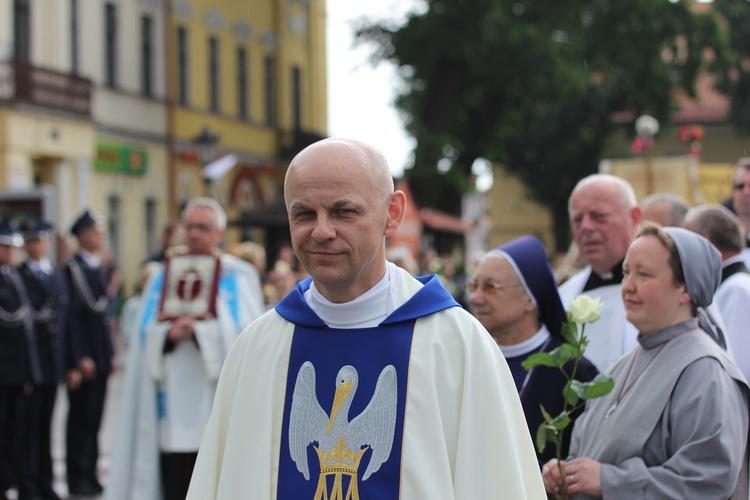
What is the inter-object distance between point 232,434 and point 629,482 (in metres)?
1.47

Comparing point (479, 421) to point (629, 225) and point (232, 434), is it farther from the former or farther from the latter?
point (629, 225)

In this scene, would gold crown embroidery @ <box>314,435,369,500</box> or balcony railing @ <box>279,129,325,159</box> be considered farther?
balcony railing @ <box>279,129,325,159</box>

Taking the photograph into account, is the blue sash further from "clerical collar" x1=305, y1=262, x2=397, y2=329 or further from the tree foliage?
the tree foliage

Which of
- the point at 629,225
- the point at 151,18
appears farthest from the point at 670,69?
the point at 629,225

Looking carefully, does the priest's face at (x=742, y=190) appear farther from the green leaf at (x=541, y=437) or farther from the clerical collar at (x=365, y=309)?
the clerical collar at (x=365, y=309)

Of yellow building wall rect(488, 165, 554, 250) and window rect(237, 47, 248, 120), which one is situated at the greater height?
window rect(237, 47, 248, 120)

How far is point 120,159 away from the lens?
29.4 metres

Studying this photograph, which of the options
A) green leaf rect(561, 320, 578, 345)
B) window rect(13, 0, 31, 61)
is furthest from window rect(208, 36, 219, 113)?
green leaf rect(561, 320, 578, 345)

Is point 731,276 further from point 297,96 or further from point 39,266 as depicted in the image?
point 297,96

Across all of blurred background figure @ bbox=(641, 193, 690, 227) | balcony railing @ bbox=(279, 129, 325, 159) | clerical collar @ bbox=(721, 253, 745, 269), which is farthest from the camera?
balcony railing @ bbox=(279, 129, 325, 159)

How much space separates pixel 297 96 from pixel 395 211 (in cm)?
3765

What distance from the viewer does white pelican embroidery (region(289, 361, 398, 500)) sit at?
129 inches

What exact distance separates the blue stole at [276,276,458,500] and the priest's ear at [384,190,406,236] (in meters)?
0.19

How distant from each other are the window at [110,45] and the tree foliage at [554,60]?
6.93 meters
